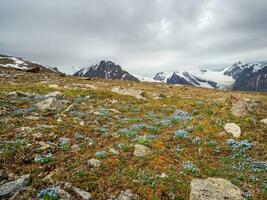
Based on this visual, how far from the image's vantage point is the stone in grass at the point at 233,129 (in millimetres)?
17875

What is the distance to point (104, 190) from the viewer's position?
37.6ft

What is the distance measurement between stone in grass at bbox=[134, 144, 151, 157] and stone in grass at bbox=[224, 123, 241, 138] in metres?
5.97

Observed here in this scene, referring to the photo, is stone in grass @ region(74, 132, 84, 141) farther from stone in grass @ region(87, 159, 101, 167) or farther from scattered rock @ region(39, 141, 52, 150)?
stone in grass @ region(87, 159, 101, 167)

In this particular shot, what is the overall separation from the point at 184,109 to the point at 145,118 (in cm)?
477

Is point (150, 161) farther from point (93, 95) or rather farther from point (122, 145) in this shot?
point (93, 95)

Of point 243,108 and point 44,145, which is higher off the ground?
point 243,108

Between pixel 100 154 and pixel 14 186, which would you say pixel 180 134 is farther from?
pixel 14 186

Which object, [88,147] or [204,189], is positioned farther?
[88,147]

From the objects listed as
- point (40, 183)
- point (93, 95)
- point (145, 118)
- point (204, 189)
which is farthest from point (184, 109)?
point (40, 183)

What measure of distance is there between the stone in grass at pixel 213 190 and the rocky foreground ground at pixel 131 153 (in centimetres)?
4

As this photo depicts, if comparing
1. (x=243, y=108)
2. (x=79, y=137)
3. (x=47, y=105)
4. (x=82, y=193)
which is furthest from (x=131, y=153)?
(x=47, y=105)

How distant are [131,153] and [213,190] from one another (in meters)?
4.81

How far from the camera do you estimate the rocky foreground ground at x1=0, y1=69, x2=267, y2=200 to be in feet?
37.3

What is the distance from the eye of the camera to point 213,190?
11180mm
